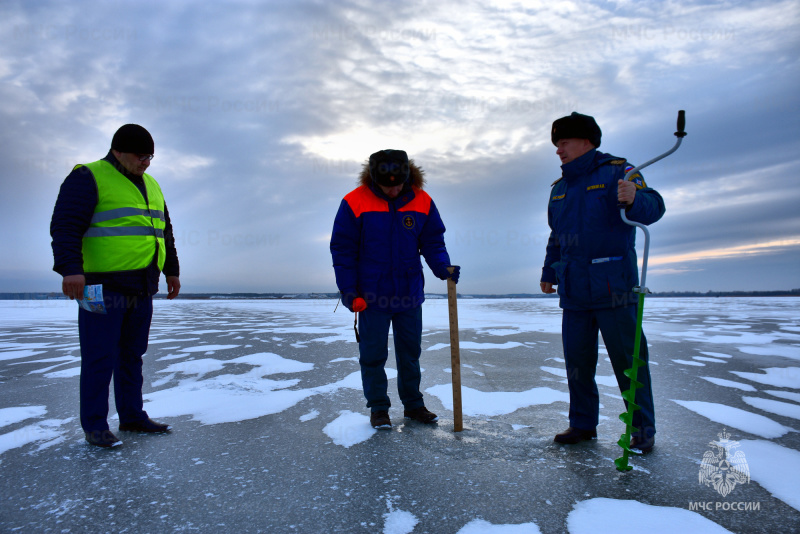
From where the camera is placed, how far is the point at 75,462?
194 centimetres

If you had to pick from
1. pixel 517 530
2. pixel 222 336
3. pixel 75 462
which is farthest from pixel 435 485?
pixel 222 336

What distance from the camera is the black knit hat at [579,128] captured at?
2.30 metres

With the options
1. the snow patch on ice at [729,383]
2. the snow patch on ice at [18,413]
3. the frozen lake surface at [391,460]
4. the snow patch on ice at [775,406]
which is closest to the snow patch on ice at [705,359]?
the frozen lake surface at [391,460]

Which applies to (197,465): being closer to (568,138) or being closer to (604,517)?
(604,517)

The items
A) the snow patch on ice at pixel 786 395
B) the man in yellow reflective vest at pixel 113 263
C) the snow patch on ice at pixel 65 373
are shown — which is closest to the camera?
the man in yellow reflective vest at pixel 113 263

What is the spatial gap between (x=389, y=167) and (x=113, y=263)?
66.1 inches

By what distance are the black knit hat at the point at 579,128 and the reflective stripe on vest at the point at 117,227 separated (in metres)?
2.50

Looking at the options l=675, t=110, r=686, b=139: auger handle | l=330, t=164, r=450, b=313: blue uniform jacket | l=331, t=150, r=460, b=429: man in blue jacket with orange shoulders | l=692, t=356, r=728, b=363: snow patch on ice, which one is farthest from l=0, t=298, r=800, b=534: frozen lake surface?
l=675, t=110, r=686, b=139: auger handle

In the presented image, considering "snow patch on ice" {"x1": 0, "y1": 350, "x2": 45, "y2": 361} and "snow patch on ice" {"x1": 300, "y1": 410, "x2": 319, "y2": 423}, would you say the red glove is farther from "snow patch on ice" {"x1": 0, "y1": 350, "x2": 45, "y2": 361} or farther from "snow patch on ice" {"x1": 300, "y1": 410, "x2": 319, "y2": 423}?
"snow patch on ice" {"x1": 0, "y1": 350, "x2": 45, "y2": 361}

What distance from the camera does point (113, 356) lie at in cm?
229

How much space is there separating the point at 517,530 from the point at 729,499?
34.6 inches

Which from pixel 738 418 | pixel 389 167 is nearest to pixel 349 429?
pixel 389 167

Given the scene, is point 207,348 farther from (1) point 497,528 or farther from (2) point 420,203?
(1) point 497,528

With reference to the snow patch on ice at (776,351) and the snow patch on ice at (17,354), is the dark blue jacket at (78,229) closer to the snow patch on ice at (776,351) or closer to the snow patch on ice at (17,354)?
the snow patch on ice at (17,354)
